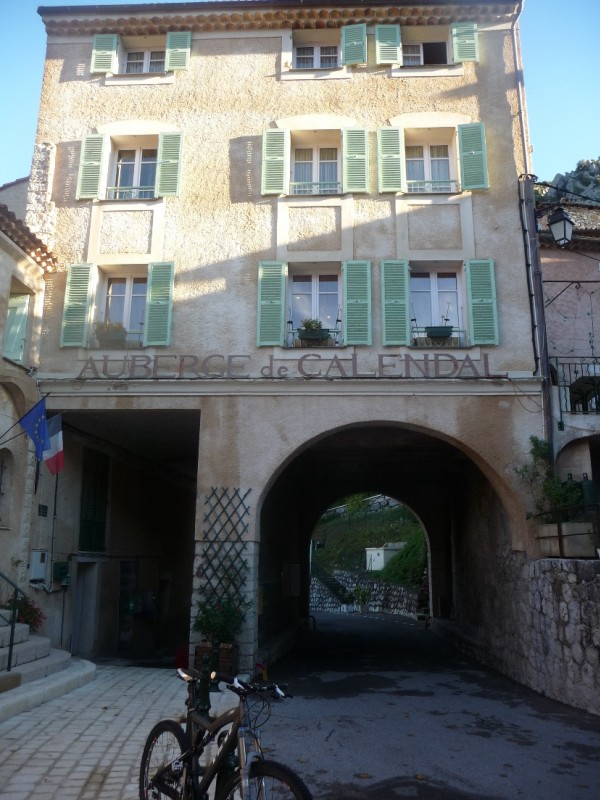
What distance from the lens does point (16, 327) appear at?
1142 cm

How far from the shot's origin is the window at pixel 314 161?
12.1 meters

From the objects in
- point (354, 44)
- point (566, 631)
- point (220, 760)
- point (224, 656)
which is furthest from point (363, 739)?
point (354, 44)

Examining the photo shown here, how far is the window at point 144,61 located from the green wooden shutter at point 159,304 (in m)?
4.45

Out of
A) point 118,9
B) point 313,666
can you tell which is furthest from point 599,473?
point 118,9

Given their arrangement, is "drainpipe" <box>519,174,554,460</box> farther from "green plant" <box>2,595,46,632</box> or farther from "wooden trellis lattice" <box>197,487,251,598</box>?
"green plant" <box>2,595,46,632</box>

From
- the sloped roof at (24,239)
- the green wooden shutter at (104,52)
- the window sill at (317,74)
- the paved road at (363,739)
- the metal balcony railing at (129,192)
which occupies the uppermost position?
the green wooden shutter at (104,52)

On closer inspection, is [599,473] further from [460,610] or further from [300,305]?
[300,305]

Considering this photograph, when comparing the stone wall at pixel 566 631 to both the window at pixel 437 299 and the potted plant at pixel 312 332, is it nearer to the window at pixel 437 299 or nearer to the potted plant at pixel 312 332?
the window at pixel 437 299

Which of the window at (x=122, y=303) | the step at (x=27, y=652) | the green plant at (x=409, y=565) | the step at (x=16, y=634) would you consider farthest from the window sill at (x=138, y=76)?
the green plant at (x=409, y=565)

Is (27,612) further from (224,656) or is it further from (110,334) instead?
(110,334)

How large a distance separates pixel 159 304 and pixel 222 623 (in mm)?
5221

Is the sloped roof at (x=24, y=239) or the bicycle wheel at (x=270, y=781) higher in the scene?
the sloped roof at (x=24, y=239)

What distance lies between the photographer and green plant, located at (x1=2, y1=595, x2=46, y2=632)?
397 inches

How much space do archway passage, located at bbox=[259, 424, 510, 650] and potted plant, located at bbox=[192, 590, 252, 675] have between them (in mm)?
1722
